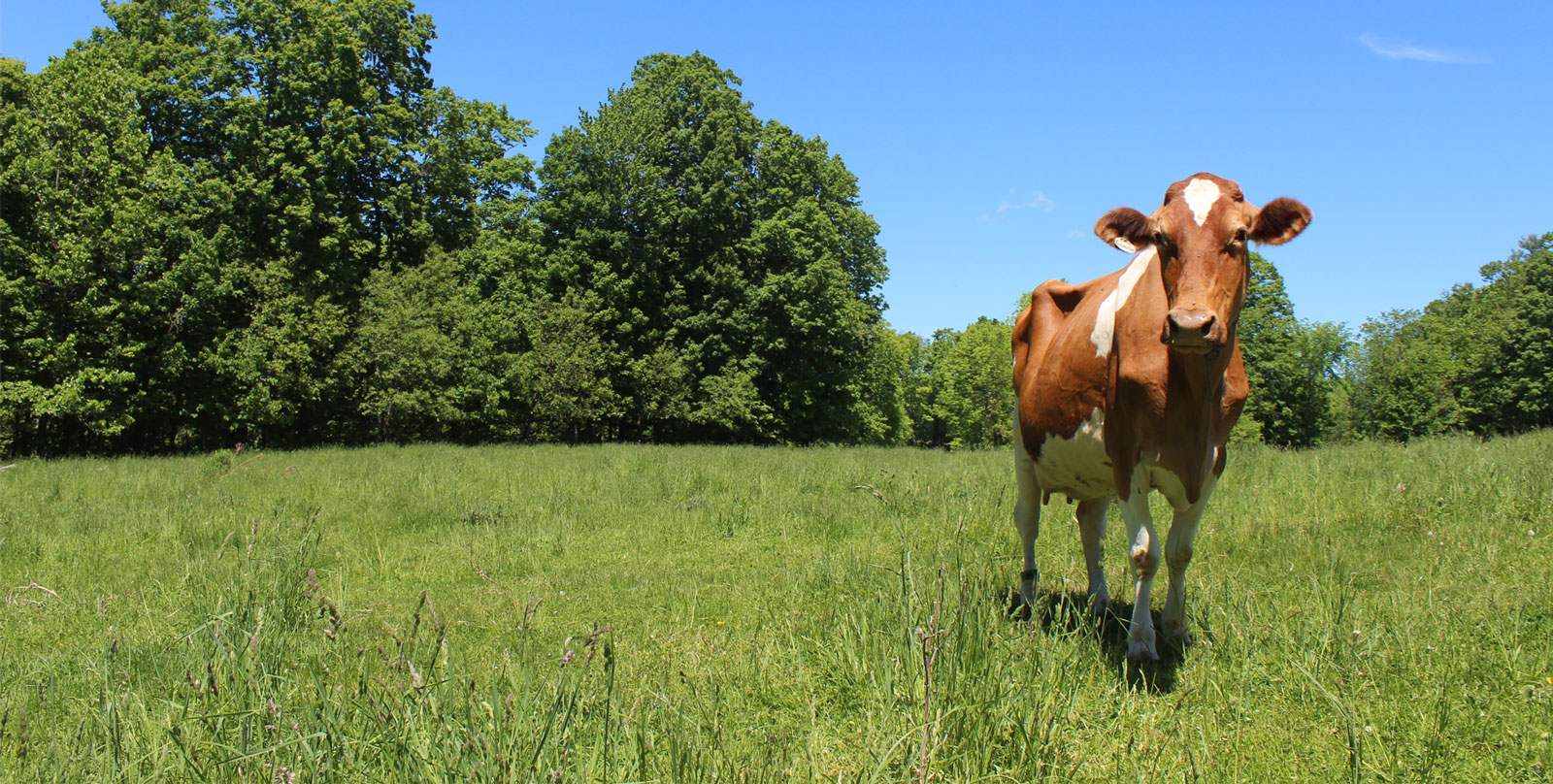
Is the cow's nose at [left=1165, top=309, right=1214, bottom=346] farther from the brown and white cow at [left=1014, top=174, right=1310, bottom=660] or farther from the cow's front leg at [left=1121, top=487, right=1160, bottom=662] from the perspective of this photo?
the cow's front leg at [left=1121, top=487, right=1160, bottom=662]

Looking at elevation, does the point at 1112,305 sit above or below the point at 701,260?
below

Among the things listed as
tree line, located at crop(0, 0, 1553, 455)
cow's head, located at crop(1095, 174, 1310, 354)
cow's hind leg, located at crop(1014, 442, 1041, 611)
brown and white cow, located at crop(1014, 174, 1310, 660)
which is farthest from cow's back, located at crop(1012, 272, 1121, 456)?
tree line, located at crop(0, 0, 1553, 455)

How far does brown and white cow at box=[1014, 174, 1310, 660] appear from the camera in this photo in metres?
3.35

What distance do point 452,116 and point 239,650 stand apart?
29708mm

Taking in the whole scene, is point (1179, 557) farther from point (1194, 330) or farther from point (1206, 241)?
point (1206, 241)

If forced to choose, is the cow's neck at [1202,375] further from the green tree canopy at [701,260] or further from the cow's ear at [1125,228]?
the green tree canopy at [701,260]

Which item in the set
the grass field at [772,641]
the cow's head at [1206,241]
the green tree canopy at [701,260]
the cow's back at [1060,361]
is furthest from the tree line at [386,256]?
the cow's head at [1206,241]

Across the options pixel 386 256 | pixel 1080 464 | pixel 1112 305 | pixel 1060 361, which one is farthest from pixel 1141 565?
→ pixel 386 256

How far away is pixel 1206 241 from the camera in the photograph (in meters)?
3.33

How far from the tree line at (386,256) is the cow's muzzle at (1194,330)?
2318cm

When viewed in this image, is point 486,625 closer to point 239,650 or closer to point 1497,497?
point 239,650

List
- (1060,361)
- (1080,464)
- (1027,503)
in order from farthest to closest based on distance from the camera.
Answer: (1027,503)
(1060,361)
(1080,464)

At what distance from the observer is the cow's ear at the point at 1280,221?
346 centimetres

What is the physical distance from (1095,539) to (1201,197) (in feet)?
7.52
